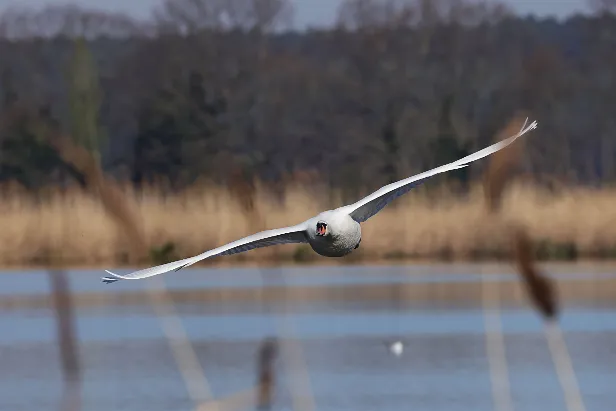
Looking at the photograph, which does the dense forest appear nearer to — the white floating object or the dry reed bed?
the dry reed bed

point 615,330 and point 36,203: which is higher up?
point 36,203

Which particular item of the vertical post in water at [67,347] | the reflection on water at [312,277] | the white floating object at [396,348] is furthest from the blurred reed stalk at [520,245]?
the reflection on water at [312,277]

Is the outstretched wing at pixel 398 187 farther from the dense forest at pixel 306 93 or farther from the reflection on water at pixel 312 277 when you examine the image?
the dense forest at pixel 306 93

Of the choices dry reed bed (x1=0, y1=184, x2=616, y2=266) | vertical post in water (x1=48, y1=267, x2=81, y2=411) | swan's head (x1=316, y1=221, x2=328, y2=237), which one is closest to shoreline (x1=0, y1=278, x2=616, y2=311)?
dry reed bed (x1=0, y1=184, x2=616, y2=266)

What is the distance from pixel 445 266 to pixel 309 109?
38.2 metres

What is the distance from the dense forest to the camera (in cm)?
4525

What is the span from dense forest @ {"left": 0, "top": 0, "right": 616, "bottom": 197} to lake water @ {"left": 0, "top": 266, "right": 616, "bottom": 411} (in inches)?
612

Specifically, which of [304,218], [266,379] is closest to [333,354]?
[266,379]

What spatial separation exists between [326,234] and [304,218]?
14.6m

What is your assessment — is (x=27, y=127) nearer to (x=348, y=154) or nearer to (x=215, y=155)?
(x=215, y=155)

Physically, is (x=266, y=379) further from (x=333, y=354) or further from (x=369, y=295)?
(x=369, y=295)

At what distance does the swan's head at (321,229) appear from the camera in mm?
10820

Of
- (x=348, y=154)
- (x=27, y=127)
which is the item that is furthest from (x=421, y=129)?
(x=27, y=127)

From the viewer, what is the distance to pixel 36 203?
2911cm
